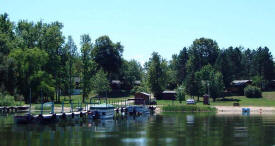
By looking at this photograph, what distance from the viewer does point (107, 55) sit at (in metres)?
158

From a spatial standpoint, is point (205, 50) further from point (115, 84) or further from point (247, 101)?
point (247, 101)

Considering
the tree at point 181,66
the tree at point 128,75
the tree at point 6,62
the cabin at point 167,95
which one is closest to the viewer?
the tree at point 6,62

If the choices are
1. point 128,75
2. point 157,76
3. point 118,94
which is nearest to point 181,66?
point 128,75

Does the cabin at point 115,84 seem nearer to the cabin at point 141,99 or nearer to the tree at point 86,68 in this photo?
the tree at point 86,68

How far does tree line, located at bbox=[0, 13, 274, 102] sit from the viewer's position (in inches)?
3999

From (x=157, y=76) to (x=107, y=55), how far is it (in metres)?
33.0

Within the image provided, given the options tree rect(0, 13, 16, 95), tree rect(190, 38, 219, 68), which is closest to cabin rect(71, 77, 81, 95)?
tree rect(0, 13, 16, 95)

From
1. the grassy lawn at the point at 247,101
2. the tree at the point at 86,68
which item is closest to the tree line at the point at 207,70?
the grassy lawn at the point at 247,101

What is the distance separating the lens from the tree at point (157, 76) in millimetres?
130750

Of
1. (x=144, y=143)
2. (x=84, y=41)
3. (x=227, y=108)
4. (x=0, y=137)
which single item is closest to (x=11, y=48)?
(x=84, y=41)

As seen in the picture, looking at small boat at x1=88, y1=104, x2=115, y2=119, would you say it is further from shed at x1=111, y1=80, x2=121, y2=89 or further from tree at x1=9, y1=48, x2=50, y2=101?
shed at x1=111, y1=80, x2=121, y2=89

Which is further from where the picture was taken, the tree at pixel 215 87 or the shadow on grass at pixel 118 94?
the shadow on grass at pixel 118 94

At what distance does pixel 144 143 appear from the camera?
40.1m

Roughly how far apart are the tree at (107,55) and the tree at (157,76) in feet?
95.6
